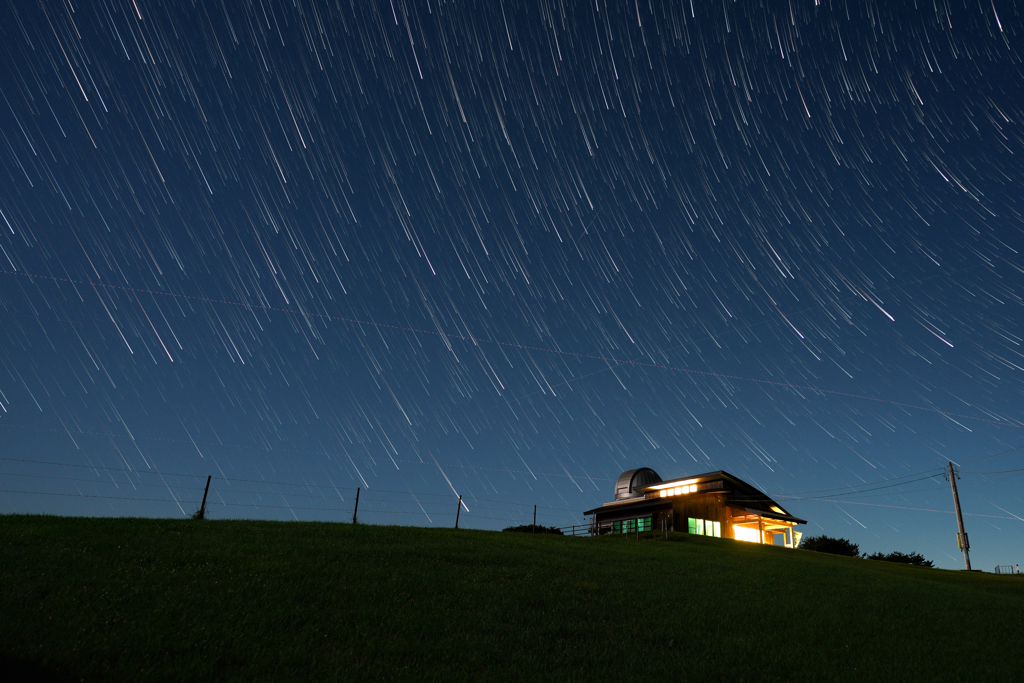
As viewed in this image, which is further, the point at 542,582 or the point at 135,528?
the point at 135,528

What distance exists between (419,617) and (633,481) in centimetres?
5714

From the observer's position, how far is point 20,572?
32.3 feet

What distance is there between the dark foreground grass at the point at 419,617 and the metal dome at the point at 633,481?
151 ft

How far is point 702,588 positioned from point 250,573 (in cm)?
1199

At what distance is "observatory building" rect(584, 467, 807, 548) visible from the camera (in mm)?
43344

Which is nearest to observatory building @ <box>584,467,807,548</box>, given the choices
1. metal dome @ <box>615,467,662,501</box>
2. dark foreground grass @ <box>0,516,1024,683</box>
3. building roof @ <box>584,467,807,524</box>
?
building roof @ <box>584,467,807,524</box>

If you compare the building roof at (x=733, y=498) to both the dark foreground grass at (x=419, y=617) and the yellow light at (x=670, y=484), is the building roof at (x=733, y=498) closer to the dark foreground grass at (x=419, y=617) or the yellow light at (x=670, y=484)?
the yellow light at (x=670, y=484)

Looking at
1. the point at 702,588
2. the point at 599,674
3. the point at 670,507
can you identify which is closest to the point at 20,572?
the point at 599,674

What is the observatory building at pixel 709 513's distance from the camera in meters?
43.3

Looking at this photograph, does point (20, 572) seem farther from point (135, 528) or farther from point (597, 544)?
point (597, 544)

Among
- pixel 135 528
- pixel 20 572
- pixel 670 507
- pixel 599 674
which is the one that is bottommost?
pixel 599 674

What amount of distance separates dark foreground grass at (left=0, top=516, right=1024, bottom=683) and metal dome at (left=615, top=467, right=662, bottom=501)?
151ft

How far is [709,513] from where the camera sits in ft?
144

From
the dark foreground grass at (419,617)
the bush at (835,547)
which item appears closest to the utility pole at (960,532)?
the bush at (835,547)
